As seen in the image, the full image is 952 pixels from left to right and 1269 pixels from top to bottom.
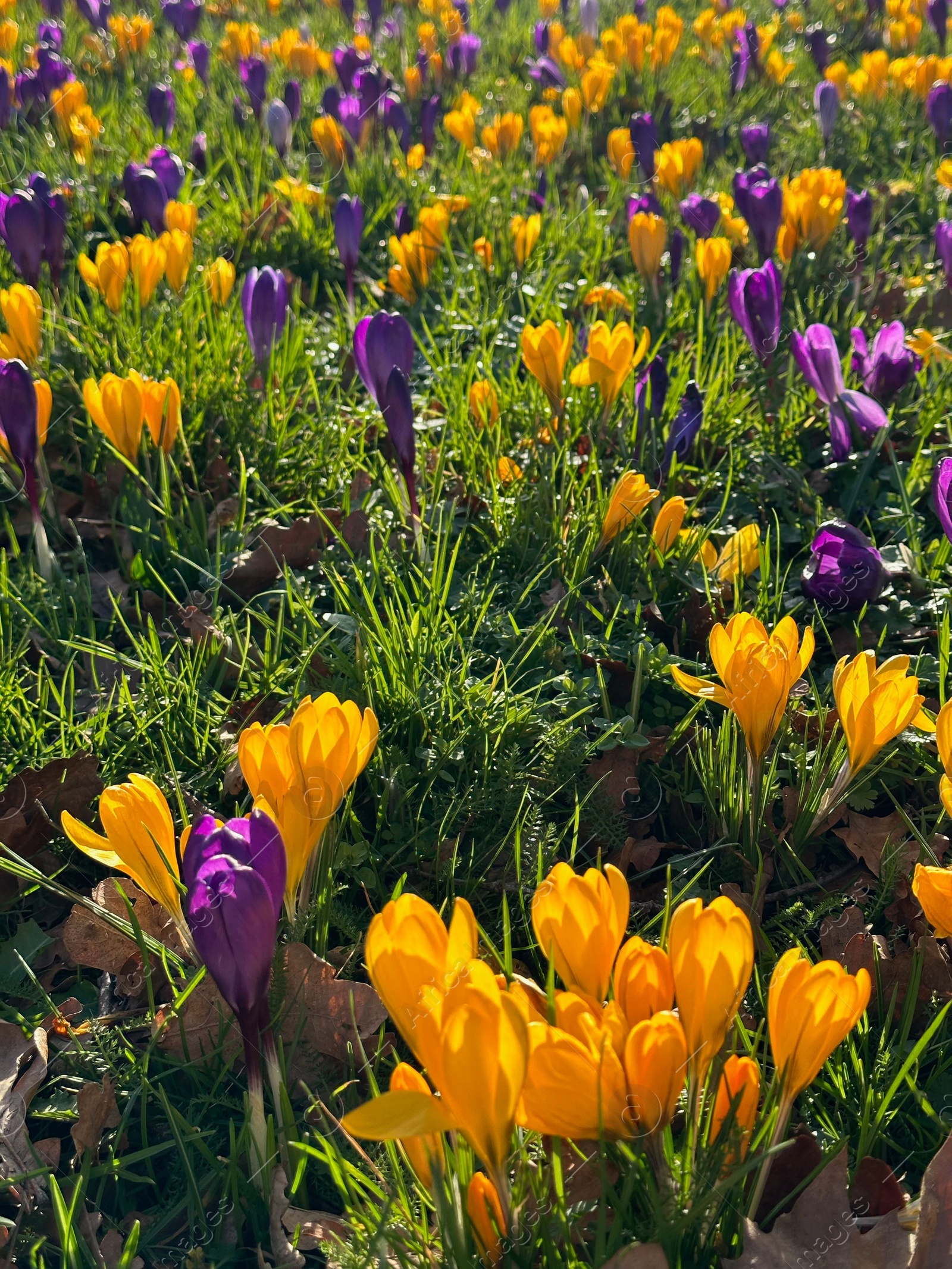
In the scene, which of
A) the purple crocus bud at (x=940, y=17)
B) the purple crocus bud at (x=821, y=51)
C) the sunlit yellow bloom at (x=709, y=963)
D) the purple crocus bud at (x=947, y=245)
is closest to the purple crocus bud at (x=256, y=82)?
the purple crocus bud at (x=821, y=51)

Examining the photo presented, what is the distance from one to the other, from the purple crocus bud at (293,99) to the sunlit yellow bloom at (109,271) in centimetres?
262

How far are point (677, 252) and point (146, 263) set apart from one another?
5.30 ft

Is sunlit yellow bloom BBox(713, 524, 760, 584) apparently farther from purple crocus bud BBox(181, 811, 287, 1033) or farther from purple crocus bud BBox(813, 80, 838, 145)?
purple crocus bud BBox(813, 80, 838, 145)

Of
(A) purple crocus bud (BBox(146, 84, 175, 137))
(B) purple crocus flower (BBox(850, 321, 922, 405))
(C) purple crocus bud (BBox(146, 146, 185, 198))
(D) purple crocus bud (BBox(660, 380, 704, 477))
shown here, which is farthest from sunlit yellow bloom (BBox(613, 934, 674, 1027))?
(A) purple crocus bud (BBox(146, 84, 175, 137))

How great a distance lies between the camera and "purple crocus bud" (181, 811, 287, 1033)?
3.51ft

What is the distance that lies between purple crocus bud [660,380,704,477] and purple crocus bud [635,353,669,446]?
0.24 feet

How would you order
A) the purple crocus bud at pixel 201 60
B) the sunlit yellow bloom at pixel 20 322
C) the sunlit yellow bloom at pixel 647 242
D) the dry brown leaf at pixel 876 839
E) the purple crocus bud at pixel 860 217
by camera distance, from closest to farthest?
the dry brown leaf at pixel 876 839, the sunlit yellow bloom at pixel 20 322, the sunlit yellow bloom at pixel 647 242, the purple crocus bud at pixel 860 217, the purple crocus bud at pixel 201 60

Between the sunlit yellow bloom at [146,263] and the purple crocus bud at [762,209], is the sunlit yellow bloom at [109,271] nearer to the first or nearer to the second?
the sunlit yellow bloom at [146,263]

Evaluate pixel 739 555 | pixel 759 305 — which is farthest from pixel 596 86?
pixel 739 555

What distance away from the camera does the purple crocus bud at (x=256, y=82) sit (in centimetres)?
515

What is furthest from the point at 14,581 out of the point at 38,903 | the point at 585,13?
the point at 585,13

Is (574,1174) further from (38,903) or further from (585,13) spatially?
(585,13)

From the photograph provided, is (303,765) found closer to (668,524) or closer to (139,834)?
(139,834)

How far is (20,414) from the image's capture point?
2027mm
